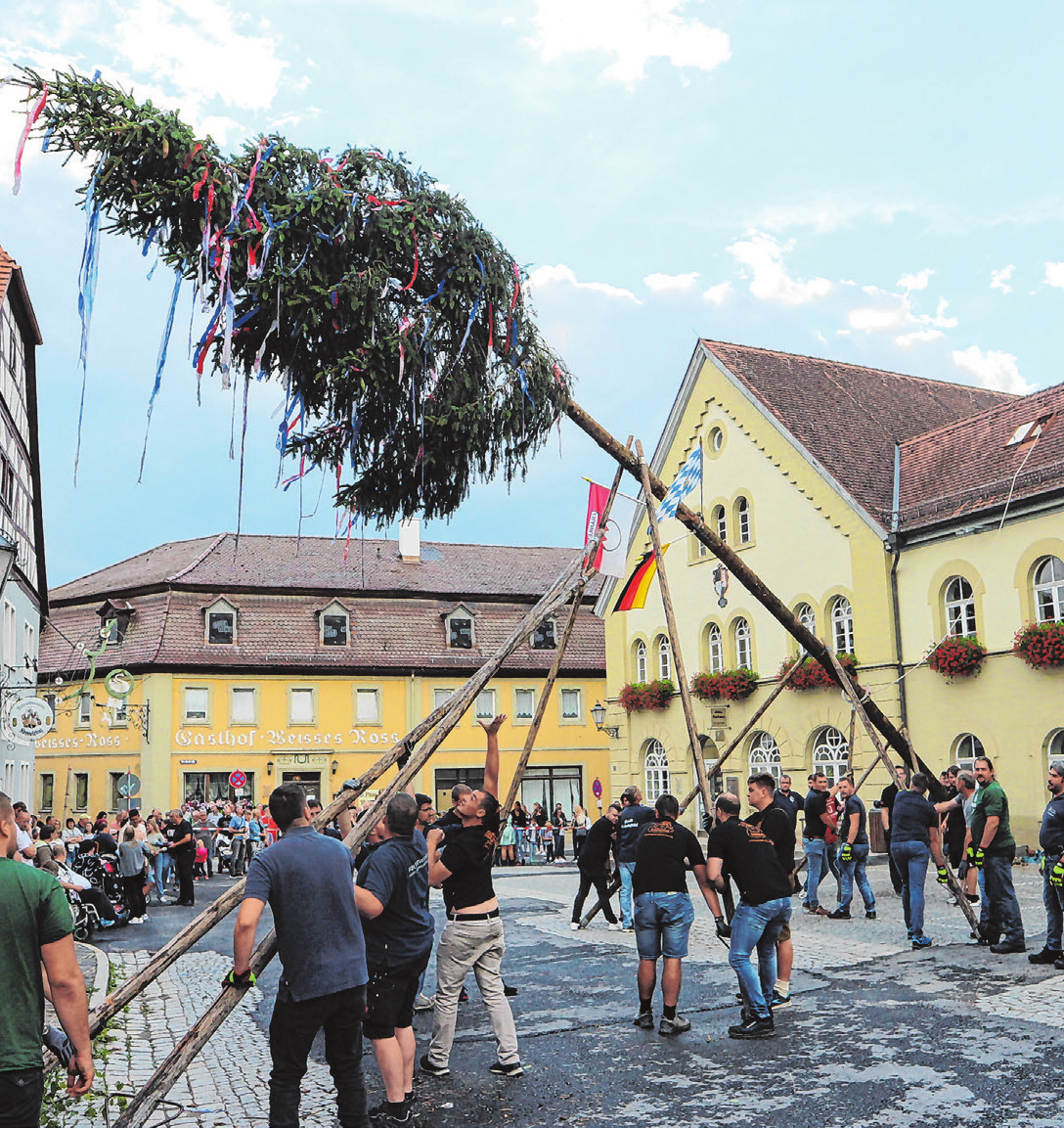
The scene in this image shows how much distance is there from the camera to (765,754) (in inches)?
1204

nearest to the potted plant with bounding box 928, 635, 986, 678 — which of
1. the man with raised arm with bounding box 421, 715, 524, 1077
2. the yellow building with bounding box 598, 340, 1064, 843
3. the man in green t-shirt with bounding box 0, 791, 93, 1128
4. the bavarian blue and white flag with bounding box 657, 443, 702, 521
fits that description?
the yellow building with bounding box 598, 340, 1064, 843

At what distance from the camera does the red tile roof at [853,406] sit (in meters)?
29.6

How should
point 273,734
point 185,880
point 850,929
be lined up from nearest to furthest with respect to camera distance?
point 850,929, point 185,880, point 273,734

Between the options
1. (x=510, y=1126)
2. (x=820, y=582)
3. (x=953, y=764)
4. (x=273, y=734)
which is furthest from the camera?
(x=273, y=734)

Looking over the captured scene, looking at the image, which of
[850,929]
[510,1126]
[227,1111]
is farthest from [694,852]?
[850,929]

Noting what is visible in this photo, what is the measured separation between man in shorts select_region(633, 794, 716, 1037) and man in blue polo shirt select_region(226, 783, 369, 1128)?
325 cm

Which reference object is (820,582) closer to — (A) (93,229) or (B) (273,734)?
(B) (273,734)

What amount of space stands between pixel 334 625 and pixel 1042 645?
26.3 metres

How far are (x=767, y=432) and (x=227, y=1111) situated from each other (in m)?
26.2

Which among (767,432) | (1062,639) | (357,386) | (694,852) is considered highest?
(767,432)

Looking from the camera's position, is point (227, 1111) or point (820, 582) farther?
point (820, 582)

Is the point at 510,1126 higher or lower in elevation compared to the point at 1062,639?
lower

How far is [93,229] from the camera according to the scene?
7.84m

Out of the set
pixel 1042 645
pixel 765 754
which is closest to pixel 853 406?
pixel 765 754
